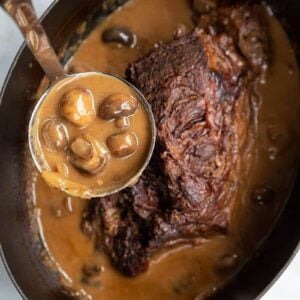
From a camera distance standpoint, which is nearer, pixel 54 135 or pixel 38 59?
pixel 54 135

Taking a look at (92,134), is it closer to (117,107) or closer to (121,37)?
(117,107)

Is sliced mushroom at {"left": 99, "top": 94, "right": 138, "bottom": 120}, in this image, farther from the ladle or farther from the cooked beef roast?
the cooked beef roast

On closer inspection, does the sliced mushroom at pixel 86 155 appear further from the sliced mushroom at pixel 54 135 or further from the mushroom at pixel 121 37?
the mushroom at pixel 121 37

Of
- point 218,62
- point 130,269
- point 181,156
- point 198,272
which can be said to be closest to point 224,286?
point 198,272

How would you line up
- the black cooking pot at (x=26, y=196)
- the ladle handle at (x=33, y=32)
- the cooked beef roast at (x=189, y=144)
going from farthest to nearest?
the black cooking pot at (x=26, y=196) → the cooked beef roast at (x=189, y=144) → the ladle handle at (x=33, y=32)

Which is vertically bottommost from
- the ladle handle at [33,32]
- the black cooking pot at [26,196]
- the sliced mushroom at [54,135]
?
the black cooking pot at [26,196]

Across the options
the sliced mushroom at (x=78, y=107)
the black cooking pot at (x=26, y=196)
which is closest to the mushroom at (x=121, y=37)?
the black cooking pot at (x=26, y=196)

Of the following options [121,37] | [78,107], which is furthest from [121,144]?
[121,37]

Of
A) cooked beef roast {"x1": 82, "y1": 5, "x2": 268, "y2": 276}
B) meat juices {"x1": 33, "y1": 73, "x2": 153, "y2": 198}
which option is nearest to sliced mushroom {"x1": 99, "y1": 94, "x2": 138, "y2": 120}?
meat juices {"x1": 33, "y1": 73, "x2": 153, "y2": 198}
